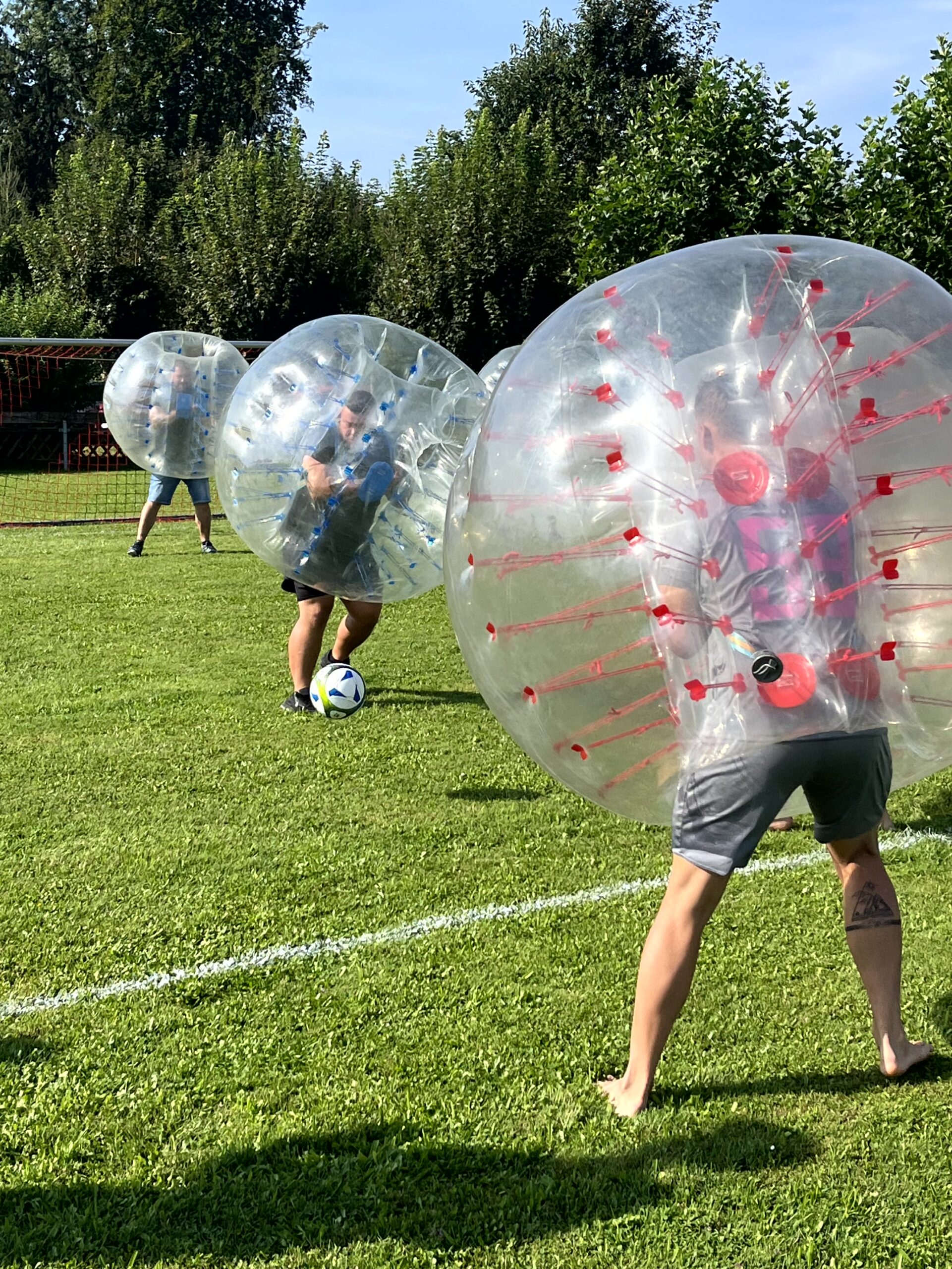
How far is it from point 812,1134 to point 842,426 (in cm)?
177

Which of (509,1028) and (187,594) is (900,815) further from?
(187,594)

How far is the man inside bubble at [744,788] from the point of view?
112 inches

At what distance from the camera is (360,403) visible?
20.0 ft

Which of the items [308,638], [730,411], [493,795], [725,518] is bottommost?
[493,795]

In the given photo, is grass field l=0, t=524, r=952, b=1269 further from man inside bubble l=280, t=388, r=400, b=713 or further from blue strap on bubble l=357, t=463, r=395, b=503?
blue strap on bubble l=357, t=463, r=395, b=503

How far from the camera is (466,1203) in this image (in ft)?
9.62

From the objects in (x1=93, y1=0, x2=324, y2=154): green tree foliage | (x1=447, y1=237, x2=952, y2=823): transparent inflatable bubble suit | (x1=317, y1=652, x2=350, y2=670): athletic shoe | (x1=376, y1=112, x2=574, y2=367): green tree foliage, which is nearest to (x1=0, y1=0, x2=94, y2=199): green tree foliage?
(x1=93, y1=0, x2=324, y2=154): green tree foliage

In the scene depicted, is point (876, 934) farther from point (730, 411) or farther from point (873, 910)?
point (730, 411)

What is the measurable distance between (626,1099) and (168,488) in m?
11.0

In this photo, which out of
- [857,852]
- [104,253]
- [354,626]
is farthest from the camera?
[104,253]


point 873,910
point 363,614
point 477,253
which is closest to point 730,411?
point 873,910

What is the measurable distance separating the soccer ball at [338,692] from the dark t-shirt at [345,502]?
0.73 m

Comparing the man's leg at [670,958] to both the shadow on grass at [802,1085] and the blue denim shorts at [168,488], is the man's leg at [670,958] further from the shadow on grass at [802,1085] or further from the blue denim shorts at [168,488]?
the blue denim shorts at [168,488]

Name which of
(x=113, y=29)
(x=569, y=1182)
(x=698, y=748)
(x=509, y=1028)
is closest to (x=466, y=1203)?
(x=569, y=1182)
